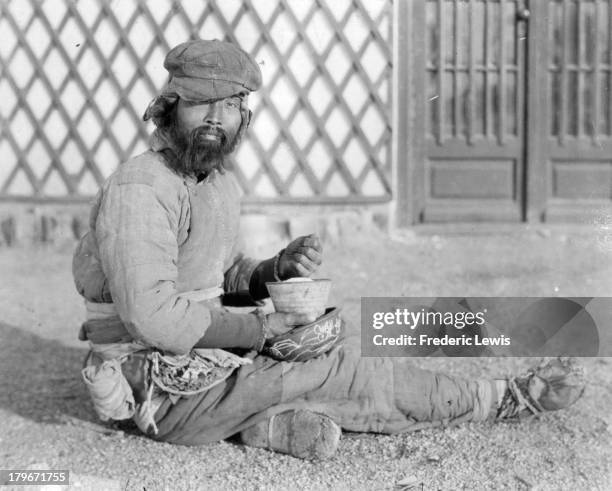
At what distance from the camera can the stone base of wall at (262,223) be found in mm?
5078

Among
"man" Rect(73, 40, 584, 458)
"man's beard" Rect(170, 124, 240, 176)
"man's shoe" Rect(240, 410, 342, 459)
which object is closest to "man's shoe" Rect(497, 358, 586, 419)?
"man" Rect(73, 40, 584, 458)

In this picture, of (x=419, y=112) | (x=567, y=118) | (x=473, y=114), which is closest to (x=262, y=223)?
(x=419, y=112)

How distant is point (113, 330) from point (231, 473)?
45 centimetres

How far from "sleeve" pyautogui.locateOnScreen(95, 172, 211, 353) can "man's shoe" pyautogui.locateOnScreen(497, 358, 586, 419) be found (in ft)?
2.80

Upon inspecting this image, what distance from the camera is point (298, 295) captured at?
2.02m

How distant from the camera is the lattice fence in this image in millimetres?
5152

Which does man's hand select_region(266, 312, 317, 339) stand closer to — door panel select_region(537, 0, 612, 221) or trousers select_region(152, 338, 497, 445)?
trousers select_region(152, 338, 497, 445)

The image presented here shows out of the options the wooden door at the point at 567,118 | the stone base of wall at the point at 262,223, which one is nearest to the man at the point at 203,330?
the stone base of wall at the point at 262,223

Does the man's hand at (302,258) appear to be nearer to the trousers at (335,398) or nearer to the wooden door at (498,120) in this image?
the trousers at (335,398)

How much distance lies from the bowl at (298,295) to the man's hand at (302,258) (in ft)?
0.31

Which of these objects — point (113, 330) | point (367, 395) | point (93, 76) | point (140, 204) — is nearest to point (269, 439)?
point (367, 395)

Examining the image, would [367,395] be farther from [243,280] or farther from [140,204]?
[140,204]

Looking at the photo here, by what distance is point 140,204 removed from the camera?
185 cm

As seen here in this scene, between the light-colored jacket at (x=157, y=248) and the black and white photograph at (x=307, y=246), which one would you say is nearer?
the light-colored jacket at (x=157, y=248)
